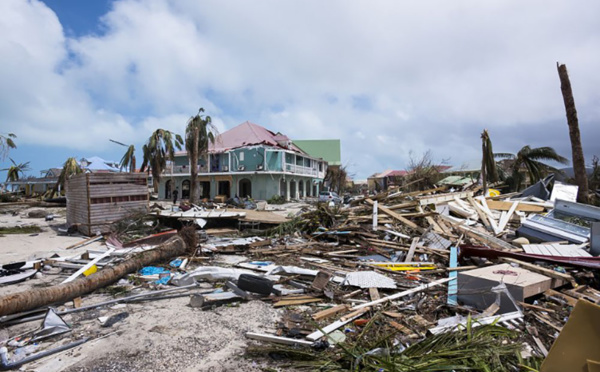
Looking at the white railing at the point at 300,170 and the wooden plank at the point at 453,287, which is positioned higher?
the white railing at the point at 300,170

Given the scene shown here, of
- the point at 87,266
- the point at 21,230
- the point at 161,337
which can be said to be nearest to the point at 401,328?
the point at 161,337

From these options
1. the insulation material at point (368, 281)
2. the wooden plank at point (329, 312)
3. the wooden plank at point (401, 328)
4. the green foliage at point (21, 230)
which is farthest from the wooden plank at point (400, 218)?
the green foliage at point (21, 230)

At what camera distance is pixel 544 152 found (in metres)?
17.7

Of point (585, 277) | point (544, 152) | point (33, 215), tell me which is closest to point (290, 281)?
point (585, 277)

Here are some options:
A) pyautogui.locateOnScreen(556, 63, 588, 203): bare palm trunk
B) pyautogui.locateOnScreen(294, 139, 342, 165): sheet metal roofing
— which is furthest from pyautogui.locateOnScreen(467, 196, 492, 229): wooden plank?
pyautogui.locateOnScreen(294, 139, 342, 165): sheet metal roofing

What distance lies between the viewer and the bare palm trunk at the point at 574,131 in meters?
12.0

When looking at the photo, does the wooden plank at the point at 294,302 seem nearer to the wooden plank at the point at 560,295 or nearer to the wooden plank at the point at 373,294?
the wooden plank at the point at 373,294

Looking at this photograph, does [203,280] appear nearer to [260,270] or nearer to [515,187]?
[260,270]

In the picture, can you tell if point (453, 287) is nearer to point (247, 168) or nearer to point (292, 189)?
point (247, 168)

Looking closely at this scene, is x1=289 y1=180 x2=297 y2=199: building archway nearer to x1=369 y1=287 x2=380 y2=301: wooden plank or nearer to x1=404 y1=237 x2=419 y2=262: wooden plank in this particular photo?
x1=404 y1=237 x2=419 y2=262: wooden plank

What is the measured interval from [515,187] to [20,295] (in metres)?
22.1

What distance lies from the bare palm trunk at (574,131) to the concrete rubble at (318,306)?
3593 millimetres

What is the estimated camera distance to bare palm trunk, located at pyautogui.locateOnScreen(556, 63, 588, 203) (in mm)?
12039

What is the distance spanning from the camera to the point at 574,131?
1212 cm
